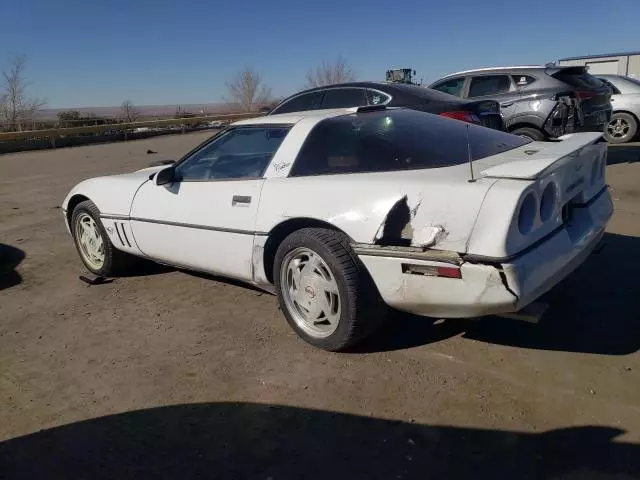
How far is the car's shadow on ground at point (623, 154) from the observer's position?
9.48 m

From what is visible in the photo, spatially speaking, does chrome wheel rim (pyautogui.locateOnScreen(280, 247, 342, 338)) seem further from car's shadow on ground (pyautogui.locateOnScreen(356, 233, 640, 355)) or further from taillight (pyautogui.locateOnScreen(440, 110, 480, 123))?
taillight (pyautogui.locateOnScreen(440, 110, 480, 123))

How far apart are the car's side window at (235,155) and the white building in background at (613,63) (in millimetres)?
22553

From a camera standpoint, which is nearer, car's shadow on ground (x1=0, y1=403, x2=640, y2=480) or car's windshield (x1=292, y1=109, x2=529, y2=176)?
car's shadow on ground (x1=0, y1=403, x2=640, y2=480)

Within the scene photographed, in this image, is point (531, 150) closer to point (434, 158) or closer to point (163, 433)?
point (434, 158)

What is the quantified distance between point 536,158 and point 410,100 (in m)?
4.12

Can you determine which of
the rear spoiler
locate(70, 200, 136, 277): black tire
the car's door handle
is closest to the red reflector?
the rear spoiler

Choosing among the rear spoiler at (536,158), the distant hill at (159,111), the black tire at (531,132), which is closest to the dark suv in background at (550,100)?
the black tire at (531,132)

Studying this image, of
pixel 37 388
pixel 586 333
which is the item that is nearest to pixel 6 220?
pixel 37 388

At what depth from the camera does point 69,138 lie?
2362cm

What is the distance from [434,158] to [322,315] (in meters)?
1.11

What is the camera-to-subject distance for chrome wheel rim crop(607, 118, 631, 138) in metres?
11.3

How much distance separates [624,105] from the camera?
36.2 ft

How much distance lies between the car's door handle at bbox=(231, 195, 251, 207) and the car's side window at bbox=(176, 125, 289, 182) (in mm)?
167

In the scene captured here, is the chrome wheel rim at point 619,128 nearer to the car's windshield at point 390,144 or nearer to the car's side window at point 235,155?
the car's windshield at point 390,144
